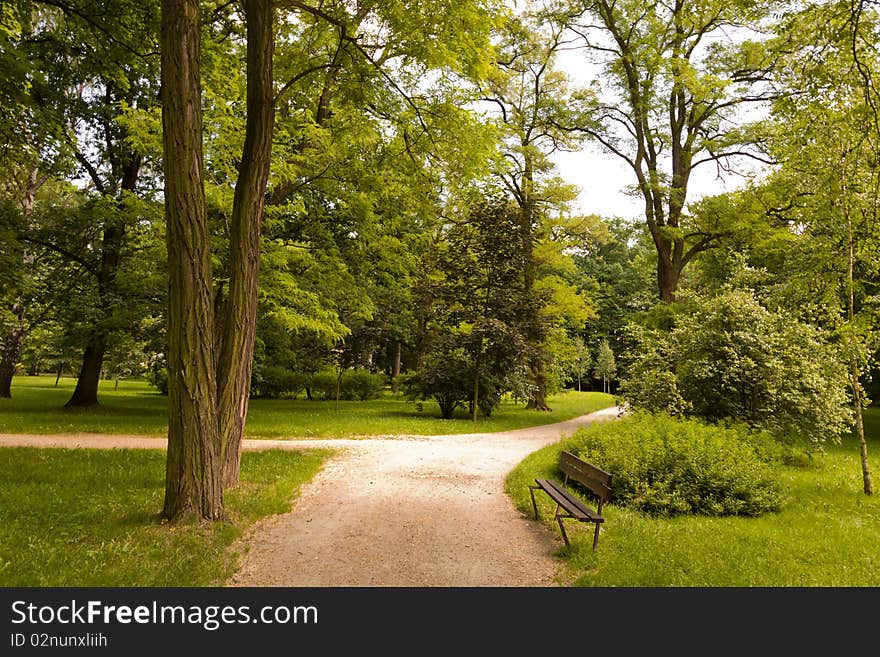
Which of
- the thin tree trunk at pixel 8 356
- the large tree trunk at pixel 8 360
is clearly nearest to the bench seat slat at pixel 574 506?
the thin tree trunk at pixel 8 356

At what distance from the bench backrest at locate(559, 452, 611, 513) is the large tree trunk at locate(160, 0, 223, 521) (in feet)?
14.5

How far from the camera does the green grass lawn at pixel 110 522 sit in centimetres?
457

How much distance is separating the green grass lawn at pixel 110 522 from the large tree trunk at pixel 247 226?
1.12 metres

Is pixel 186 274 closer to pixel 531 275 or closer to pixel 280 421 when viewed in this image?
pixel 280 421

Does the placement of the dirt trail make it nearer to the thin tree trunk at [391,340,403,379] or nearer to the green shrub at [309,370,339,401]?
the green shrub at [309,370,339,401]

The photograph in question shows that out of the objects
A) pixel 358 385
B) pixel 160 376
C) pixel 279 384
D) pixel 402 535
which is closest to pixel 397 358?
pixel 358 385

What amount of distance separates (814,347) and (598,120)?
1300 cm

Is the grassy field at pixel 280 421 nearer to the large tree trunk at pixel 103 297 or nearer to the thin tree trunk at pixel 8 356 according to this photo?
the large tree trunk at pixel 103 297

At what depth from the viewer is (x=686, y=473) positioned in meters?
8.03

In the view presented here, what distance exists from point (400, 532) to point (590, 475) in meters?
2.42

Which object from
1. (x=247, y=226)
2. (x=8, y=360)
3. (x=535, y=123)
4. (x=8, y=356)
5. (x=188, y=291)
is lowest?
(x=8, y=360)

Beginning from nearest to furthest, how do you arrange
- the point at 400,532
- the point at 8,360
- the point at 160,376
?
→ the point at 400,532 < the point at 8,360 < the point at 160,376
